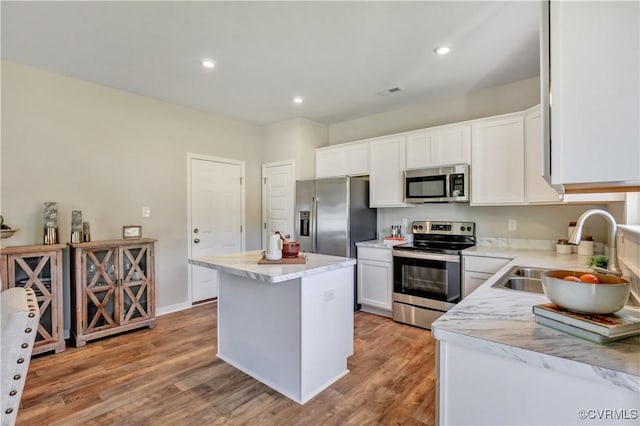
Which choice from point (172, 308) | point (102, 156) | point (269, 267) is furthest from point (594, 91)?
point (172, 308)

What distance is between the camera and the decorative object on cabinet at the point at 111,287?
296 centimetres

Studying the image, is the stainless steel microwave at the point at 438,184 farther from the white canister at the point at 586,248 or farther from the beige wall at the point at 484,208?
the white canister at the point at 586,248

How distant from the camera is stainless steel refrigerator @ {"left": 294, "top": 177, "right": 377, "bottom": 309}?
3883mm

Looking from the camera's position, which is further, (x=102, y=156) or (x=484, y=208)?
(x=484, y=208)

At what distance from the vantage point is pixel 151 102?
377 cm

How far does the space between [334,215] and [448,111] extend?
188 cm

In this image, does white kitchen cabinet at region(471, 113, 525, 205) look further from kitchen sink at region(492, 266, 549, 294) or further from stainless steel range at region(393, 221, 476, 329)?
kitchen sink at region(492, 266, 549, 294)

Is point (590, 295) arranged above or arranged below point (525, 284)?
above

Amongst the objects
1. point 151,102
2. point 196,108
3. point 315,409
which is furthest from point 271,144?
point 315,409

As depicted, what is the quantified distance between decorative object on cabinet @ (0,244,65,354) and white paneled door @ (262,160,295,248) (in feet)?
8.28

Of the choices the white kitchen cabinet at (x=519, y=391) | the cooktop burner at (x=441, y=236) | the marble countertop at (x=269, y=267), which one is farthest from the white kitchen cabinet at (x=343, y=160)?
the white kitchen cabinet at (x=519, y=391)

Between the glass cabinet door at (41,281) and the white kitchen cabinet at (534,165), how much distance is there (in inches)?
174

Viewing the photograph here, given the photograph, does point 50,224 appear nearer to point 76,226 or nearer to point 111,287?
point 76,226

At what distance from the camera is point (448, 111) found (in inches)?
149
